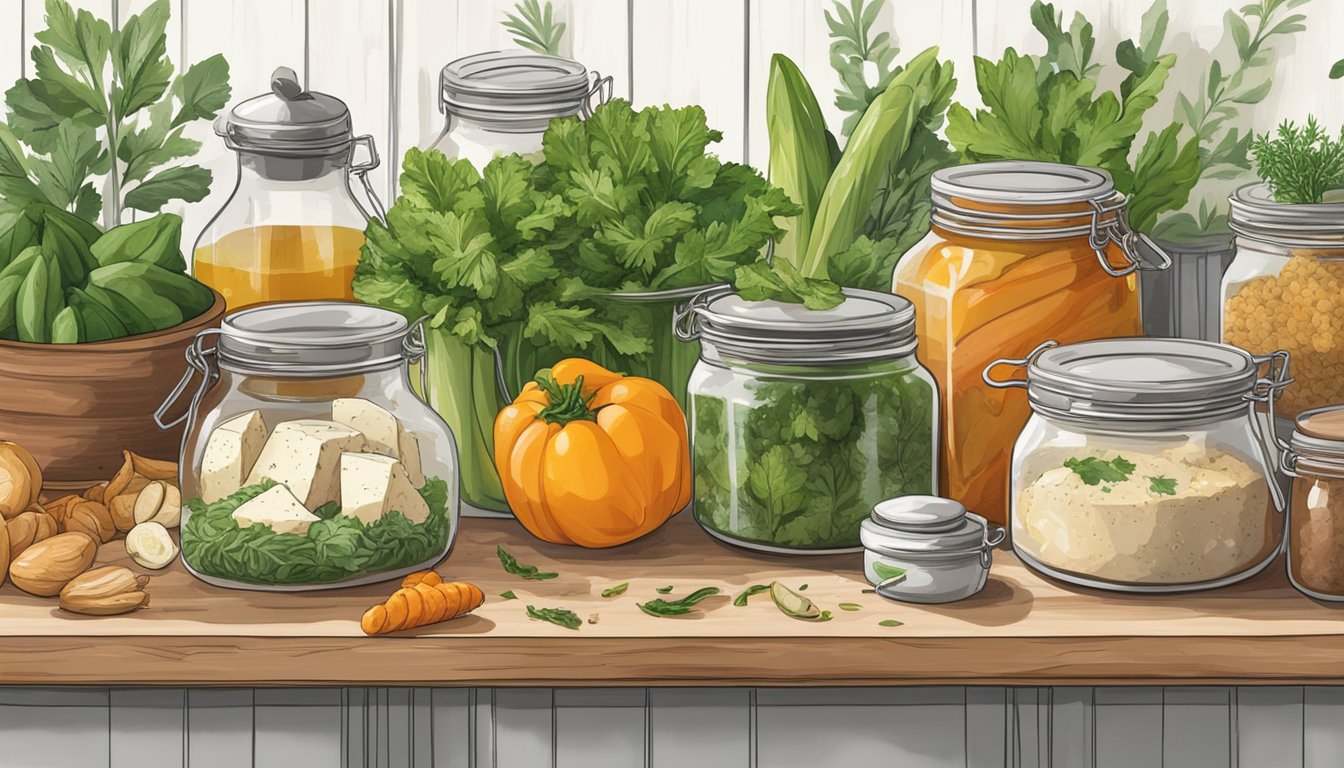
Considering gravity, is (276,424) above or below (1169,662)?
above

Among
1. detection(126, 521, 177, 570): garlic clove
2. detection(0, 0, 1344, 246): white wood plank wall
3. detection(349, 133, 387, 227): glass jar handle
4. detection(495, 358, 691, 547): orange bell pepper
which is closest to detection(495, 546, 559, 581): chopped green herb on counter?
detection(495, 358, 691, 547): orange bell pepper

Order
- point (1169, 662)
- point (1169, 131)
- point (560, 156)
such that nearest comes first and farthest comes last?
point (1169, 662)
point (560, 156)
point (1169, 131)

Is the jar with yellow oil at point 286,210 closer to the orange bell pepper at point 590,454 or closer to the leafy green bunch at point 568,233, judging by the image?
the leafy green bunch at point 568,233

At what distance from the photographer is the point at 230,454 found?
118cm

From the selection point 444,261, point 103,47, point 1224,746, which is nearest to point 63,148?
point 103,47

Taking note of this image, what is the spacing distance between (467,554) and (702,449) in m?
0.20

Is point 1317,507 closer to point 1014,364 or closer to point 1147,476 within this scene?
point 1147,476

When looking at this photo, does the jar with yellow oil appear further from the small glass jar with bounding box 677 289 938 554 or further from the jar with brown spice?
the jar with brown spice

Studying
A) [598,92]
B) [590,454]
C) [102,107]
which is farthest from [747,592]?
[102,107]

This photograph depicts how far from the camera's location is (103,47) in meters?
1.55

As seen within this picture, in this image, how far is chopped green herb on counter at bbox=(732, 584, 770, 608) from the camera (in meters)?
1.16

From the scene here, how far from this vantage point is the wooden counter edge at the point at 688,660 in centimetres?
110

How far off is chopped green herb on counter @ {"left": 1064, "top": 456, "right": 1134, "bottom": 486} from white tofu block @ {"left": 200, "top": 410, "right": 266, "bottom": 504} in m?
0.58

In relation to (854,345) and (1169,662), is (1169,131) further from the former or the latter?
(1169,662)
